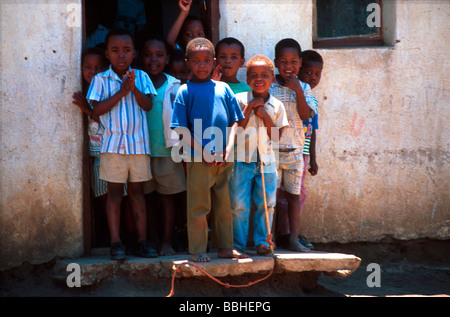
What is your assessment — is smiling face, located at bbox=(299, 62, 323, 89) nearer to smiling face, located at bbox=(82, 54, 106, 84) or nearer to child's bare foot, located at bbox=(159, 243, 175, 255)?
smiling face, located at bbox=(82, 54, 106, 84)

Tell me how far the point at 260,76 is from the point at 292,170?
825 millimetres

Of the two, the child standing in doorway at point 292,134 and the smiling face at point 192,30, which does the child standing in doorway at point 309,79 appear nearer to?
the child standing in doorway at point 292,134

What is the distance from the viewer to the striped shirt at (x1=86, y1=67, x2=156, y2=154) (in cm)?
385

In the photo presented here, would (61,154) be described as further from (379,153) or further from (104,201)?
(379,153)

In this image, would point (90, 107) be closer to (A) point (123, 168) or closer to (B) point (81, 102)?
(B) point (81, 102)

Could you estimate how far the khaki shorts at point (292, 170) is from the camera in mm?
4238

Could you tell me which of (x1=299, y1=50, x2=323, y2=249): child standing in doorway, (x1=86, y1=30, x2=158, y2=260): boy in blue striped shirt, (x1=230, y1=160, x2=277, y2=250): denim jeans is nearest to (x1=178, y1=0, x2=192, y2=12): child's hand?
(x1=86, y1=30, x2=158, y2=260): boy in blue striped shirt

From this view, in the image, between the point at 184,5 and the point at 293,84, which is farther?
the point at 184,5

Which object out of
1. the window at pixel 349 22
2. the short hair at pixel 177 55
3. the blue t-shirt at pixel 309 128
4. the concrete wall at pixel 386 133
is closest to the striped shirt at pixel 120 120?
the short hair at pixel 177 55

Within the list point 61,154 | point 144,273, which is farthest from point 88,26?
point 144,273

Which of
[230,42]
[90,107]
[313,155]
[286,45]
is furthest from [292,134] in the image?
[90,107]

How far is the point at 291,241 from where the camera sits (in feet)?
14.0

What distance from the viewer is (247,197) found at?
401cm

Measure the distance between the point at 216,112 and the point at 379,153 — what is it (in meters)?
1.94
